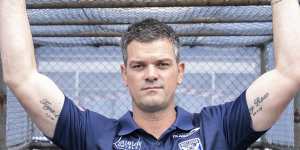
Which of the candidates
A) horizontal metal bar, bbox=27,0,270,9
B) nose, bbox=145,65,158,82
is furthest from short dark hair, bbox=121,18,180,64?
horizontal metal bar, bbox=27,0,270,9

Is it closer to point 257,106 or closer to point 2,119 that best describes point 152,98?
point 257,106

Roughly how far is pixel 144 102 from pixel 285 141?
3238 mm

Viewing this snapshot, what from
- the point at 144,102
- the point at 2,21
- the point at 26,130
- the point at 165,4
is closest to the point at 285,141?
the point at 165,4

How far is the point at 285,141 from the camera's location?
494 cm

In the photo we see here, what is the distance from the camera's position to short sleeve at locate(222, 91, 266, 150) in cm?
Answer: 213

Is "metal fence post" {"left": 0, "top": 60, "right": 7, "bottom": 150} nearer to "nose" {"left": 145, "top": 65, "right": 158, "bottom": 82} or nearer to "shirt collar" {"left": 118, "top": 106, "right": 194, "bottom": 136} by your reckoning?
"shirt collar" {"left": 118, "top": 106, "right": 194, "bottom": 136}

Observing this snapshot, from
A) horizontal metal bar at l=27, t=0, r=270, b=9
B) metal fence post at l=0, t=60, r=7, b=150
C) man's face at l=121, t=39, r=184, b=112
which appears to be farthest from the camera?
metal fence post at l=0, t=60, r=7, b=150

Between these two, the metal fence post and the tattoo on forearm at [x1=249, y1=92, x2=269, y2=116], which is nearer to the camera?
the tattoo on forearm at [x1=249, y1=92, x2=269, y2=116]

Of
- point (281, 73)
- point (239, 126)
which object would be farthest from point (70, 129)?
point (281, 73)

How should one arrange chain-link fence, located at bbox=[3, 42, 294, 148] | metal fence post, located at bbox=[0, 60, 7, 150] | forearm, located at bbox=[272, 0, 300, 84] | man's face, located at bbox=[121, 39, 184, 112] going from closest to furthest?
forearm, located at bbox=[272, 0, 300, 84] < man's face, located at bbox=[121, 39, 184, 112] < metal fence post, located at bbox=[0, 60, 7, 150] < chain-link fence, located at bbox=[3, 42, 294, 148]

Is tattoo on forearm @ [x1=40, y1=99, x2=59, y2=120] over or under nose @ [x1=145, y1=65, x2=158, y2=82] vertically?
under

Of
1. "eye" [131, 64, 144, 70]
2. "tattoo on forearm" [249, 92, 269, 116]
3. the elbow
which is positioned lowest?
"tattoo on forearm" [249, 92, 269, 116]

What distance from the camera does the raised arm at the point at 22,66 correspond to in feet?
6.70

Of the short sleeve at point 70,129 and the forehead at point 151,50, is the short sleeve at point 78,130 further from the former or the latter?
the forehead at point 151,50
